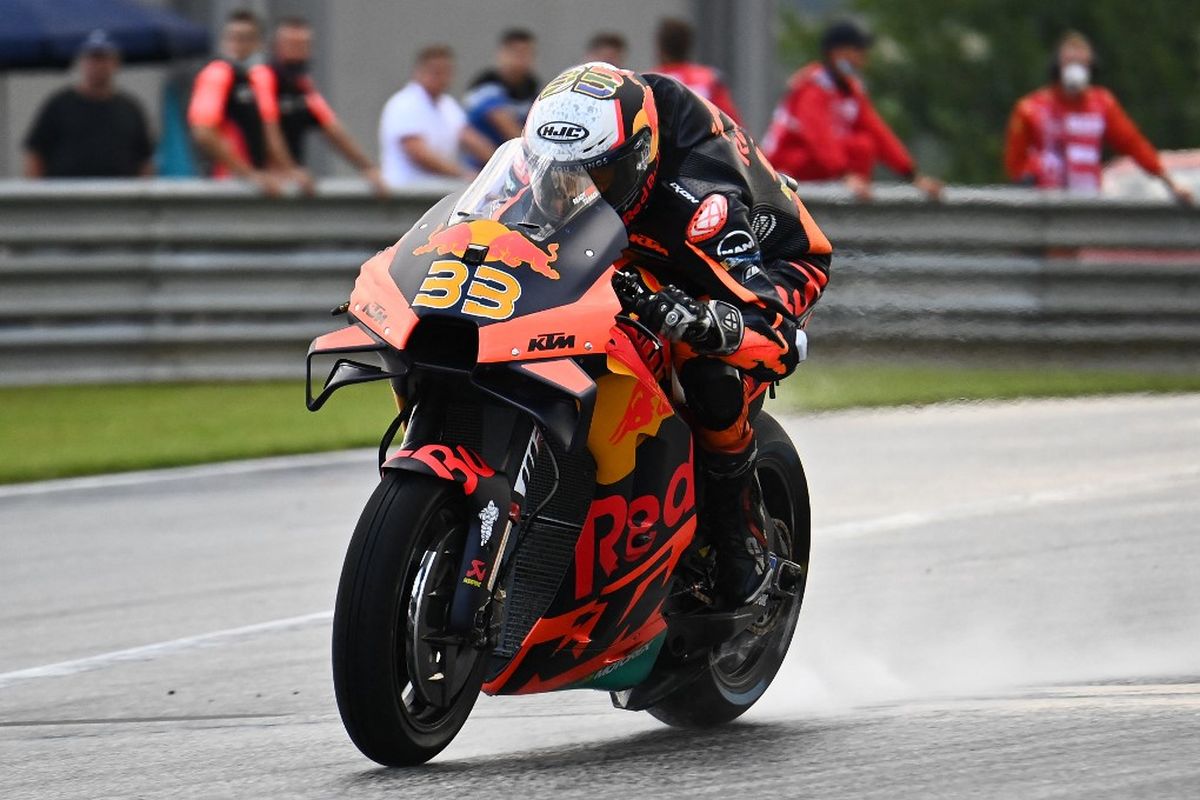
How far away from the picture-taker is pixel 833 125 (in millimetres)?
13477

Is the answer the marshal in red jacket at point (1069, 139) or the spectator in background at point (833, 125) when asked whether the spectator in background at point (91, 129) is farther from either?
the marshal in red jacket at point (1069, 139)

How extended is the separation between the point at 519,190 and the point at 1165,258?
372 inches

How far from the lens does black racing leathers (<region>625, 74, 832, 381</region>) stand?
5.29 m

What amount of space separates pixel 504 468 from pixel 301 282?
8.66m

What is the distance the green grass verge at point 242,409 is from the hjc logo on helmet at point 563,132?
19.8 feet

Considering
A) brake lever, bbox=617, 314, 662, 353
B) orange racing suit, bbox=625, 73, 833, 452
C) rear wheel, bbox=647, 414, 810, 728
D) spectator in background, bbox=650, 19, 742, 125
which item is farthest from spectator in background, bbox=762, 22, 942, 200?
brake lever, bbox=617, 314, 662, 353

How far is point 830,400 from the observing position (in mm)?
12484

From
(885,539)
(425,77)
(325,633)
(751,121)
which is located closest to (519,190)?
(325,633)

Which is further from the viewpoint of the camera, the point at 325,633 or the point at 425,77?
the point at 425,77

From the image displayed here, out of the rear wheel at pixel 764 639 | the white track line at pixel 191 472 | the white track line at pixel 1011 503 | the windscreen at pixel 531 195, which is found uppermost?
the windscreen at pixel 531 195

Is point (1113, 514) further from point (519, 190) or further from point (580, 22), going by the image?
point (580, 22)

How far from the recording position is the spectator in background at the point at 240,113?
12836 millimetres

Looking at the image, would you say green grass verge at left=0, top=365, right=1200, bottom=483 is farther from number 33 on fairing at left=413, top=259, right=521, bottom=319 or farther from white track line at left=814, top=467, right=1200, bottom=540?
number 33 on fairing at left=413, top=259, right=521, bottom=319

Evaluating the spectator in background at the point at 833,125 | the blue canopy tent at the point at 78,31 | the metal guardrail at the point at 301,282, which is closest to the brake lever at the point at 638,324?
the metal guardrail at the point at 301,282
